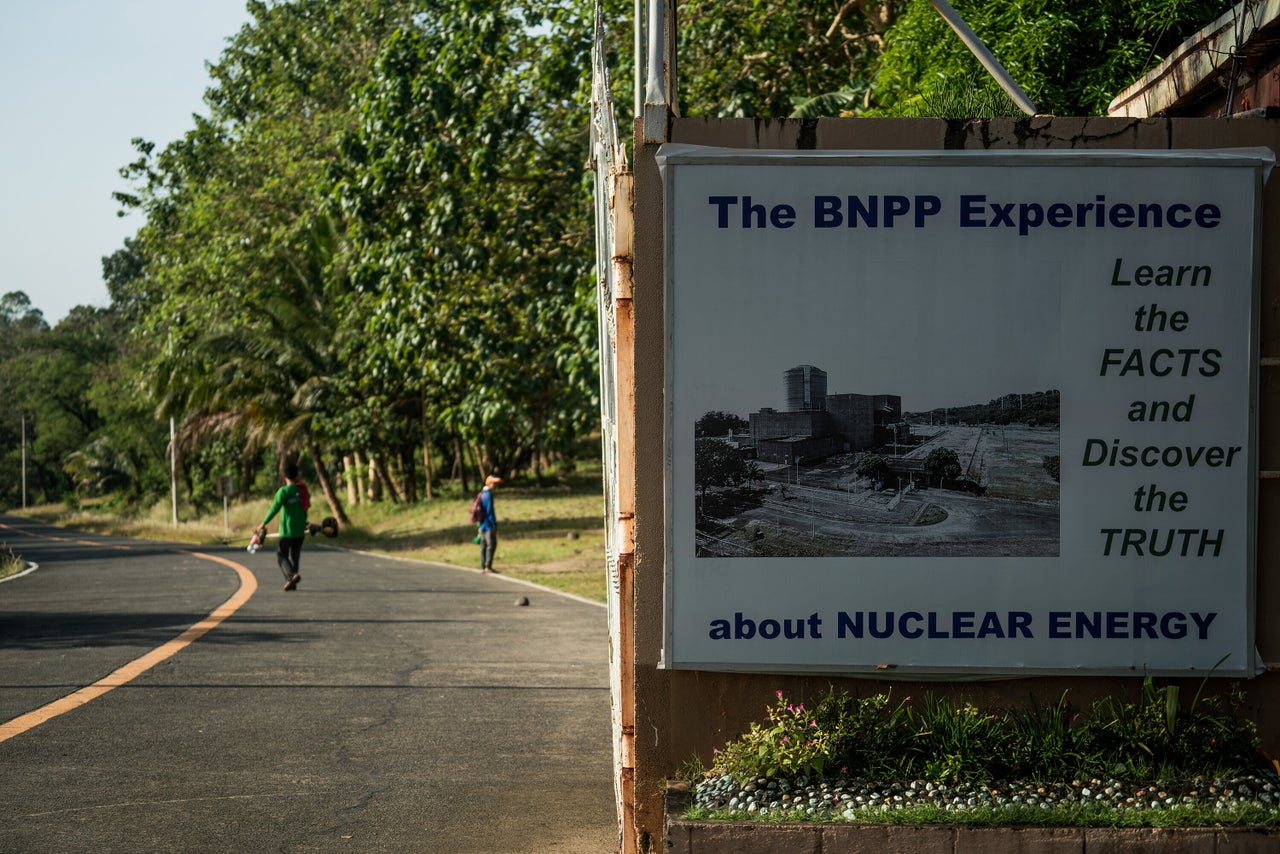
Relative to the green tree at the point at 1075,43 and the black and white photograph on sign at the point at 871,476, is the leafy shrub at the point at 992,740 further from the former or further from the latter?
the green tree at the point at 1075,43

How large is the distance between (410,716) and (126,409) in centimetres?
5825

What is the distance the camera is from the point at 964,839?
15.3 feet

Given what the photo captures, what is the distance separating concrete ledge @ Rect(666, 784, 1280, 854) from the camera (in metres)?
4.64

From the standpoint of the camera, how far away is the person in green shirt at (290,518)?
16.3m

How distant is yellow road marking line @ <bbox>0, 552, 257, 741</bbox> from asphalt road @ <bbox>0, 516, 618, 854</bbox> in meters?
0.04

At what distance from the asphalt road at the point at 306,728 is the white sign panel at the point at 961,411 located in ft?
5.86

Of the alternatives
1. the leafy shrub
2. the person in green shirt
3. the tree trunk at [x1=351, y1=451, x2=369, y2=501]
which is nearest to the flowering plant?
the leafy shrub

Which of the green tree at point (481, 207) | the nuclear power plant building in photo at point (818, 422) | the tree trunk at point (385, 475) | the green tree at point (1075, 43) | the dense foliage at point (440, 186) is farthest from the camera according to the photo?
the tree trunk at point (385, 475)

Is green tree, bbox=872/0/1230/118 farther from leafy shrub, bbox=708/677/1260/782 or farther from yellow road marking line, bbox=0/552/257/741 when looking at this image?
yellow road marking line, bbox=0/552/257/741

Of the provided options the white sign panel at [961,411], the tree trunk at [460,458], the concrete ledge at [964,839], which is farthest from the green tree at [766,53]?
the tree trunk at [460,458]

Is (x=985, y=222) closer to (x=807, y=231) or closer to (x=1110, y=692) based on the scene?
(x=807, y=231)

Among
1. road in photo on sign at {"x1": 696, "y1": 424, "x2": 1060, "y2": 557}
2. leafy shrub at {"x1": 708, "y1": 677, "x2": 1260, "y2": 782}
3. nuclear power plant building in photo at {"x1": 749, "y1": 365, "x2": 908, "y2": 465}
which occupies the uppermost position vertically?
nuclear power plant building in photo at {"x1": 749, "y1": 365, "x2": 908, "y2": 465}

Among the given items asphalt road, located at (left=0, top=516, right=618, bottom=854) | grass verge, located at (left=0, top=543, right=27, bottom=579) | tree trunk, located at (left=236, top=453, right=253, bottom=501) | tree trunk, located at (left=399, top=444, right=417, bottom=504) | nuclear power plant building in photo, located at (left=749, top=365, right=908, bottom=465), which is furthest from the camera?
tree trunk, located at (left=236, top=453, right=253, bottom=501)

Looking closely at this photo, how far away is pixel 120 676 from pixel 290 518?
20.0 feet
